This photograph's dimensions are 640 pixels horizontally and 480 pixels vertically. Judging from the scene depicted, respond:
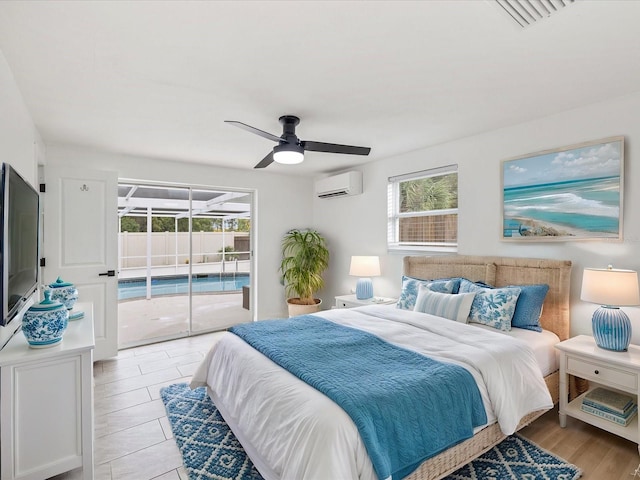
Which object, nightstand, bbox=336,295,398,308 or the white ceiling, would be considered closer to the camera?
the white ceiling

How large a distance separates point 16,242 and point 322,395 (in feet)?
5.94

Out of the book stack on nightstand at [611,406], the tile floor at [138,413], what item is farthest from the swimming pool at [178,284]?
the book stack on nightstand at [611,406]

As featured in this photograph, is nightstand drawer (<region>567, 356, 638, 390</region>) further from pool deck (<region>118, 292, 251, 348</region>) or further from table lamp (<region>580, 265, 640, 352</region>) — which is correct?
pool deck (<region>118, 292, 251, 348</region>)

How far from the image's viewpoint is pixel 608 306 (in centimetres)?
242

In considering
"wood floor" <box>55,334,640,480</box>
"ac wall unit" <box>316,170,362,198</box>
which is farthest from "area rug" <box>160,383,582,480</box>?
"ac wall unit" <box>316,170,362,198</box>

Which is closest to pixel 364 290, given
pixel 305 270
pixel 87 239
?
pixel 305 270

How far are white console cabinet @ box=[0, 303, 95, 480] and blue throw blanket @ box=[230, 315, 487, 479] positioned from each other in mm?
1030

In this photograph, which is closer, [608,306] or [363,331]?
[608,306]

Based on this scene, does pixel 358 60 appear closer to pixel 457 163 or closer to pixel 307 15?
pixel 307 15

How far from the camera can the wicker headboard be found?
2791 millimetres

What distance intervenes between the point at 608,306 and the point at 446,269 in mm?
1401

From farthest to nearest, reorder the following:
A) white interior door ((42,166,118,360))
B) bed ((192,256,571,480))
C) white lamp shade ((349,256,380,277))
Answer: white lamp shade ((349,256,380,277))
white interior door ((42,166,118,360))
bed ((192,256,571,480))

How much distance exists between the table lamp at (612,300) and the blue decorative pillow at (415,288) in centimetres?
106

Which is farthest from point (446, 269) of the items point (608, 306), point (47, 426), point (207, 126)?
point (47, 426)
